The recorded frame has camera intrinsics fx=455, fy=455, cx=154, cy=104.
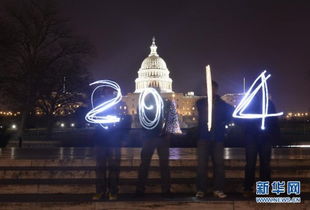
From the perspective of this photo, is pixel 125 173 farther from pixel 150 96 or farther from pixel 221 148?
pixel 221 148

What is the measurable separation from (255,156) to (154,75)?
420 ft

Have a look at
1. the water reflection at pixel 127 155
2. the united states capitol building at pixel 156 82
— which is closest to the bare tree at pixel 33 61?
the water reflection at pixel 127 155

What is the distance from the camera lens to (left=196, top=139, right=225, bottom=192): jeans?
8.38 metres

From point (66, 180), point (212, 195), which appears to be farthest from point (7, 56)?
point (212, 195)

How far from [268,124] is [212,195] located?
170 centimetres

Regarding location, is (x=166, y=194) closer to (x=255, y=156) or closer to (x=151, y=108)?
(x=151, y=108)

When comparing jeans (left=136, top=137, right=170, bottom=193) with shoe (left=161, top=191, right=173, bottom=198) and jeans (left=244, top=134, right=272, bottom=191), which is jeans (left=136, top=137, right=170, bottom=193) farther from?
jeans (left=244, top=134, right=272, bottom=191)

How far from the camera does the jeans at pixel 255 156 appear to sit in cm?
852

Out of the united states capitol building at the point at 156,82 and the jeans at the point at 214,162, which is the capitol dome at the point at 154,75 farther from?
the jeans at the point at 214,162

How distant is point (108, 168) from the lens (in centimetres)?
857

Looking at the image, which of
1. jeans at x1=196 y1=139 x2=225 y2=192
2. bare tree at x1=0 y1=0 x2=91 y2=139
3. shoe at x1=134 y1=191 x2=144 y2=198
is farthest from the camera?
bare tree at x1=0 y1=0 x2=91 y2=139

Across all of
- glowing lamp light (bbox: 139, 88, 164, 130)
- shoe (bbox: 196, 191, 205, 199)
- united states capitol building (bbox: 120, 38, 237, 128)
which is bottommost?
shoe (bbox: 196, 191, 205, 199)

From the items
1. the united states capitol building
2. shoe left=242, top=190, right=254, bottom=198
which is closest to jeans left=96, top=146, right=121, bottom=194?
shoe left=242, top=190, right=254, bottom=198

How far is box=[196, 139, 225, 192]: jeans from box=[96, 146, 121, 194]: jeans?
5.07 ft
